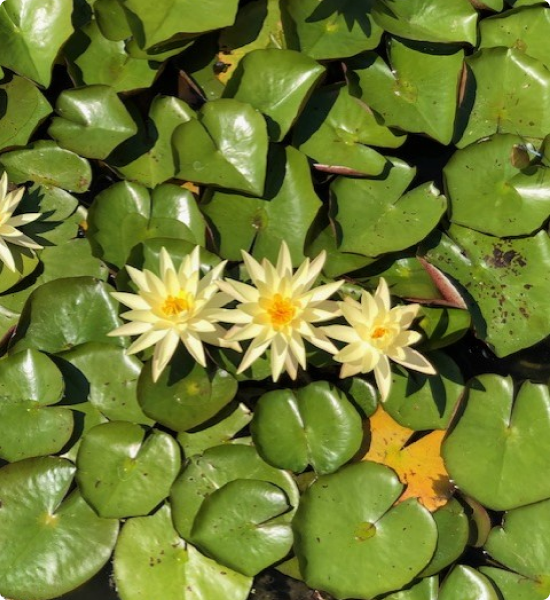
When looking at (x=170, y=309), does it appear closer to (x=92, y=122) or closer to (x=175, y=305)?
(x=175, y=305)

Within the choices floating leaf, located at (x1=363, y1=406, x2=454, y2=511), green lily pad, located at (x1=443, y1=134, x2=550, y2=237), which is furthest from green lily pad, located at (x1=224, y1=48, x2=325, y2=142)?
floating leaf, located at (x1=363, y1=406, x2=454, y2=511)

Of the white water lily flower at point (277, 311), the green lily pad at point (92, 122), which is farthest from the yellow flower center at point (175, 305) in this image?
the green lily pad at point (92, 122)

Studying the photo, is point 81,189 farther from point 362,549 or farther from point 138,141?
point 362,549

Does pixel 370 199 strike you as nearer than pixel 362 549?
No

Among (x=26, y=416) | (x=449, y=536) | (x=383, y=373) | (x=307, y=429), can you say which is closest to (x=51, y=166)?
(x=26, y=416)

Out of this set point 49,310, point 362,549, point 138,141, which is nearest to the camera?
point 362,549

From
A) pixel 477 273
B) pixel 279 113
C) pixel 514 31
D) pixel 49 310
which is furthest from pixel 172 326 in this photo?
pixel 514 31

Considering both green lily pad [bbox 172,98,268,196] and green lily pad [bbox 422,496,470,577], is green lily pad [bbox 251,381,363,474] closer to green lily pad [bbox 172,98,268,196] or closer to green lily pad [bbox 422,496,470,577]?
green lily pad [bbox 422,496,470,577]
